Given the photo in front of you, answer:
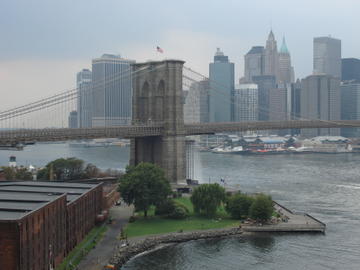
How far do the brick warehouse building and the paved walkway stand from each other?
969 mm

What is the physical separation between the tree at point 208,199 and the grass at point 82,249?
6043 mm

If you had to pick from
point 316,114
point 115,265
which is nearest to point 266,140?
point 316,114

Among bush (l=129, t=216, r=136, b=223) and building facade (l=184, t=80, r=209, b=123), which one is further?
building facade (l=184, t=80, r=209, b=123)

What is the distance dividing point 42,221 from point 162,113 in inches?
982

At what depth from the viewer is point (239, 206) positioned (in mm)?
33688

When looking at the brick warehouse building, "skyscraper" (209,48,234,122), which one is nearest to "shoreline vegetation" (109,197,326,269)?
the brick warehouse building

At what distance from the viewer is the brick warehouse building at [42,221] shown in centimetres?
1936

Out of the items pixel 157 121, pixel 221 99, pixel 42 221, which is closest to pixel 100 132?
pixel 157 121

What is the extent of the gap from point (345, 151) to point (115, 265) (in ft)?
356

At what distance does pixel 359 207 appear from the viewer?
39688mm

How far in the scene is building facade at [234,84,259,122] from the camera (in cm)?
18138

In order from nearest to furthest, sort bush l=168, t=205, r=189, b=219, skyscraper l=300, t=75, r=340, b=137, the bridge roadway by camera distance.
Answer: bush l=168, t=205, r=189, b=219, the bridge roadway, skyscraper l=300, t=75, r=340, b=137

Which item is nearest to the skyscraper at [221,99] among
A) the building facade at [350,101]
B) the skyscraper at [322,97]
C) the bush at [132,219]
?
the skyscraper at [322,97]

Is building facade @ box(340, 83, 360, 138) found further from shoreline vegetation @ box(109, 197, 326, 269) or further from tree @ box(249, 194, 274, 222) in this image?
tree @ box(249, 194, 274, 222)
